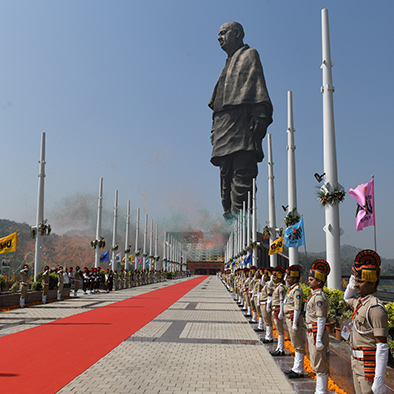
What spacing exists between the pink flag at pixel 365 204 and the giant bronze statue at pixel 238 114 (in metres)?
104

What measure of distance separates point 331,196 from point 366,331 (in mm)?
9278

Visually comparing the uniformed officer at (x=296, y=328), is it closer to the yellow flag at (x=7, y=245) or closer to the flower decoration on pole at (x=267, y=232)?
the yellow flag at (x=7, y=245)

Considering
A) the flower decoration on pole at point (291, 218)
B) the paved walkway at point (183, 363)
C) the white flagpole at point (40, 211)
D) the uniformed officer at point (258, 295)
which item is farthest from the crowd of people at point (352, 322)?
the white flagpole at point (40, 211)

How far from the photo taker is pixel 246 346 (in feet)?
34.9

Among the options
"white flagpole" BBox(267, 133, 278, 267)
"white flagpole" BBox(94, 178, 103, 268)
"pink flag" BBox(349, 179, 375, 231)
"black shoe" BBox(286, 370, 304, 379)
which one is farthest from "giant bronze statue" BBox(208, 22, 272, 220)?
"black shoe" BBox(286, 370, 304, 379)

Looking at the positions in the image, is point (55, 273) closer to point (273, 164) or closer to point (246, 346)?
point (273, 164)

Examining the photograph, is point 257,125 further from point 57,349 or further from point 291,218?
point 57,349

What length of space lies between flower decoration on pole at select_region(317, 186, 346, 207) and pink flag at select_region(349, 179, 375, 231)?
1610 mm

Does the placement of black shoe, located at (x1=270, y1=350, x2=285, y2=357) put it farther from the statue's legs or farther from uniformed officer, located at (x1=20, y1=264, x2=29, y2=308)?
the statue's legs

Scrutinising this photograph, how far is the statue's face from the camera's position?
4692 inches

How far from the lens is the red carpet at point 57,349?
710cm

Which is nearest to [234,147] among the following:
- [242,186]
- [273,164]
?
[242,186]

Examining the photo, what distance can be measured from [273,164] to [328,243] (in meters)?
13.1

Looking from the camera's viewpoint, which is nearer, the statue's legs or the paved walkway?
the paved walkway
